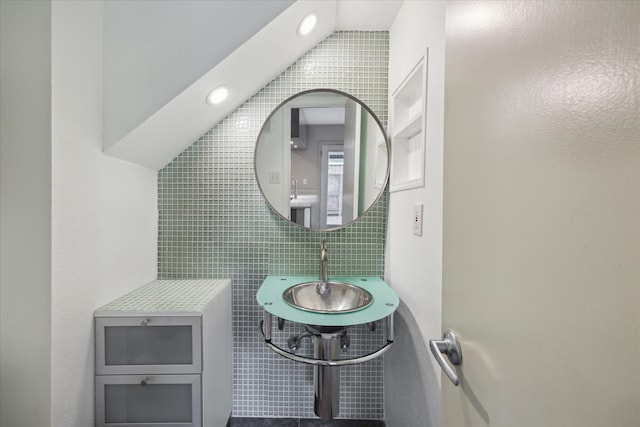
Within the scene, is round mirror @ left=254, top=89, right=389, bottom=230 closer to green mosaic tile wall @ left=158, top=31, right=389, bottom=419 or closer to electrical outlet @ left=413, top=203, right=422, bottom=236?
green mosaic tile wall @ left=158, top=31, right=389, bottom=419

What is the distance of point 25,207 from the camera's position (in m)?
0.79

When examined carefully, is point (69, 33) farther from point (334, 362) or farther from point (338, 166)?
point (334, 362)

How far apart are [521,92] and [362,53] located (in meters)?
1.27

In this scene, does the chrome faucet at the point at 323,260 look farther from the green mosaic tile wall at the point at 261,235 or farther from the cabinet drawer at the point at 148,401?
→ the cabinet drawer at the point at 148,401

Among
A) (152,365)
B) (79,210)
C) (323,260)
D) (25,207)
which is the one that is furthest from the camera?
(323,260)

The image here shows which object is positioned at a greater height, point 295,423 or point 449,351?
point 449,351

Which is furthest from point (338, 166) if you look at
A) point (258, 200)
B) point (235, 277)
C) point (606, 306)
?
point (606, 306)

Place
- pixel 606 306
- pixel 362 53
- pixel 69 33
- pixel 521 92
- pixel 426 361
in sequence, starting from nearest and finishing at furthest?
1. pixel 606 306
2. pixel 521 92
3. pixel 69 33
4. pixel 426 361
5. pixel 362 53

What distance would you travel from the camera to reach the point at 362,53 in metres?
1.44

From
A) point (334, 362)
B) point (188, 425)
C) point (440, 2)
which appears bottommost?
point (188, 425)

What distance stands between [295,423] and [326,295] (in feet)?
2.45

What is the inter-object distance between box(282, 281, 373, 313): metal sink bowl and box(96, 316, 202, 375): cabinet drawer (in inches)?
18.8

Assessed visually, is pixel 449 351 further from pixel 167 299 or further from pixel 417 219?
pixel 167 299

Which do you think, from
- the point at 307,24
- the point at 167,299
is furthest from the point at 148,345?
the point at 307,24
